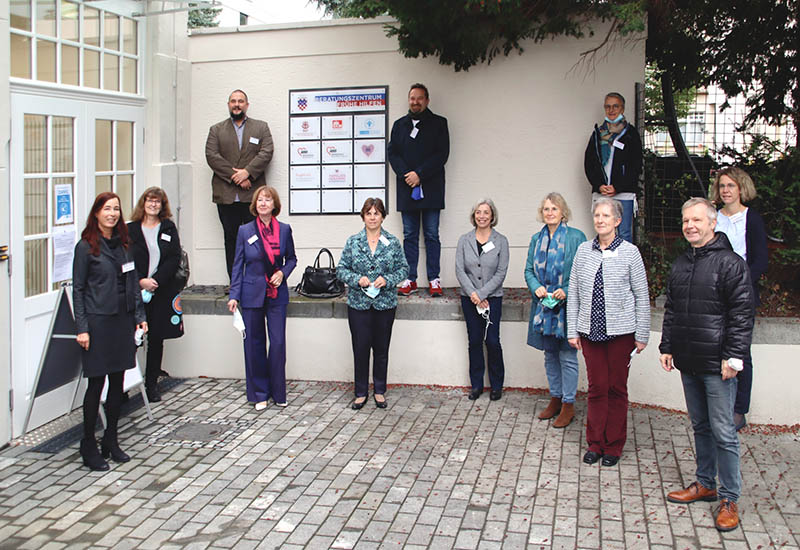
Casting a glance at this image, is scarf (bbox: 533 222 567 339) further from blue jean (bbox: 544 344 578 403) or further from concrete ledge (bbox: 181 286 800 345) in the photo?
concrete ledge (bbox: 181 286 800 345)

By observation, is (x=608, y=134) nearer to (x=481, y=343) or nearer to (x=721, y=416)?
(x=481, y=343)

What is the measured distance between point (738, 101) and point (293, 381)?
5355 millimetres

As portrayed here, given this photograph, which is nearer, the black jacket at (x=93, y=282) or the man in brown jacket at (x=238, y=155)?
the black jacket at (x=93, y=282)

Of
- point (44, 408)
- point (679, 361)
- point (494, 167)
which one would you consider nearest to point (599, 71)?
point (494, 167)

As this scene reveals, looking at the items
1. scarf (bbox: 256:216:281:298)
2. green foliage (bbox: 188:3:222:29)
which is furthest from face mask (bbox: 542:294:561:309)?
green foliage (bbox: 188:3:222:29)

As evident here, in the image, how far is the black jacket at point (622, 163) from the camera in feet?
26.7

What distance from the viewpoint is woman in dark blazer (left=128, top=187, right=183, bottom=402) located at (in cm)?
759

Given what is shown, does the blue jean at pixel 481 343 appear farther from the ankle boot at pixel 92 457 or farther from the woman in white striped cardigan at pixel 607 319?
the ankle boot at pixel 92 457

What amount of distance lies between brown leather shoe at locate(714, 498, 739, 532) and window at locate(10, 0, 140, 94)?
591cm

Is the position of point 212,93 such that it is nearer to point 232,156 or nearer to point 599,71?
point 232,156

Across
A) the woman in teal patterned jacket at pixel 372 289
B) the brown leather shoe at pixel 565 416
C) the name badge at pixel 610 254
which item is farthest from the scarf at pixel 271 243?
the name badge at pixel 610 254

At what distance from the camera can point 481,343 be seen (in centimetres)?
777

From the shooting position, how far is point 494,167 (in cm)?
896

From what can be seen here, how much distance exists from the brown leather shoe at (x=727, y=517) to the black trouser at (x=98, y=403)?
4.11 m
